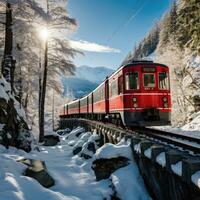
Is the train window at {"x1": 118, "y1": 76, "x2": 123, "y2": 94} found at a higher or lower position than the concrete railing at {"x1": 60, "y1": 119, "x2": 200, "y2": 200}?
higher

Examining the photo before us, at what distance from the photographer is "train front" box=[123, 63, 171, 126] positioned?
42.3ft

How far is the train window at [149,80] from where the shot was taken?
1330cm

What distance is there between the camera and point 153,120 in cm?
1289

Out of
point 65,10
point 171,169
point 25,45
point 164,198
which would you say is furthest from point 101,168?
point 25,45

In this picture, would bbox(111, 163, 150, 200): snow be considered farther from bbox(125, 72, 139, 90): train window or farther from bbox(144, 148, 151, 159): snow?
bbox(125, 72, 139, 90): train window

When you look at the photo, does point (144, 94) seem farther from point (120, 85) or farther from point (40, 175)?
point (40, 175)

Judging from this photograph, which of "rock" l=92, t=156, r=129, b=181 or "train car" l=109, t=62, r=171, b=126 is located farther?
"train car" l=109, t=62, r=171, b=126

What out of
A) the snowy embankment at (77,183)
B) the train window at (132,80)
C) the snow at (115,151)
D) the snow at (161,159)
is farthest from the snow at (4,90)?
the snow at (161,159)

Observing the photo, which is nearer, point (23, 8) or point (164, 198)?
point (164, 198)

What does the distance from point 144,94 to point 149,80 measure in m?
0.71

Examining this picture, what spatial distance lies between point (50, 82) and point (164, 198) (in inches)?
774

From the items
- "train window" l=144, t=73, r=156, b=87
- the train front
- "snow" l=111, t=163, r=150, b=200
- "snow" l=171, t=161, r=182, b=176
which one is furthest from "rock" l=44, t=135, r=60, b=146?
"snow" l=171, t=161, r=182, b=176

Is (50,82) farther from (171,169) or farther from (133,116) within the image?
(171,169)

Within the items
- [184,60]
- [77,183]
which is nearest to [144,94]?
[77,183]
